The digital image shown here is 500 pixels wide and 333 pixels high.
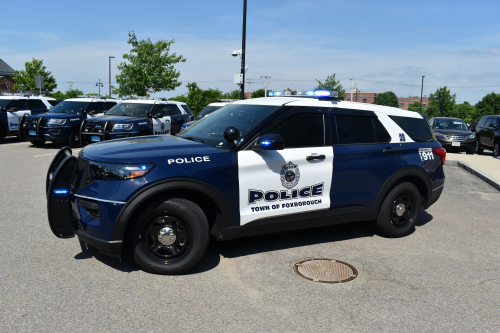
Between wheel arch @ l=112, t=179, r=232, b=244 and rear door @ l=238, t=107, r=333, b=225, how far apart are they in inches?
8.9

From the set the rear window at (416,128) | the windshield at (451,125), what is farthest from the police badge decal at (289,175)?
the windshield at (451,125)

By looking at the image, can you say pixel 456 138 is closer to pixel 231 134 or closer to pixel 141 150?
pixel 231 134

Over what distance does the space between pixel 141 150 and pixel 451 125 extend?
18805mm

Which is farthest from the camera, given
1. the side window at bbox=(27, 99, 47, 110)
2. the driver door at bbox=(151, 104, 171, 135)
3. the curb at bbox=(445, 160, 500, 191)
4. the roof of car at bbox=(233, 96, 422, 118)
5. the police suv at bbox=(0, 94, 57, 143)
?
the side window at bbox=(27, 99, 47, 110)

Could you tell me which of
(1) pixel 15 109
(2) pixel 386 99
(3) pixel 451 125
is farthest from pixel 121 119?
(2) pixel 386 99

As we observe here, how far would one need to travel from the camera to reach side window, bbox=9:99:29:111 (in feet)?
55.7

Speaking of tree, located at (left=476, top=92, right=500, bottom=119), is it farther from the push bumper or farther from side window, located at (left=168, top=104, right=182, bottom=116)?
the push bumper

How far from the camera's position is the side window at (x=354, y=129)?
17.0 ft

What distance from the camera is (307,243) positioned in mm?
5402

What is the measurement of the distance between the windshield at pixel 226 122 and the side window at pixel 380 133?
143 cm

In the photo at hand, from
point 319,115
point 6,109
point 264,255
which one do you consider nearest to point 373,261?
point 264,255

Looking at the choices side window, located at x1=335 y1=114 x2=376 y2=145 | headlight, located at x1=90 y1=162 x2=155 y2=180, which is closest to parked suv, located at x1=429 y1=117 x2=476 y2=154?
side window, located at x1=335 y1=114 x2=376 y2=145

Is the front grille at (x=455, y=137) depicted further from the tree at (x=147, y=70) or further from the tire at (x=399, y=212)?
the tree at (x=147, y=70)

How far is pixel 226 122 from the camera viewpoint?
5.11m
